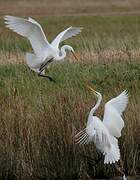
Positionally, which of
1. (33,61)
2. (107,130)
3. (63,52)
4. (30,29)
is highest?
(30,29)

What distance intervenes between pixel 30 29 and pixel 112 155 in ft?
9.64

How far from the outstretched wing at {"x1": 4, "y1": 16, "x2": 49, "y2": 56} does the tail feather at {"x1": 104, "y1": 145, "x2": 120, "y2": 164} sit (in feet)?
8.52

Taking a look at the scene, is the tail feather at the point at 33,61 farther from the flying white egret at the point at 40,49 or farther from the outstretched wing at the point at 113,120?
the outstretched wing at the point at 113,120


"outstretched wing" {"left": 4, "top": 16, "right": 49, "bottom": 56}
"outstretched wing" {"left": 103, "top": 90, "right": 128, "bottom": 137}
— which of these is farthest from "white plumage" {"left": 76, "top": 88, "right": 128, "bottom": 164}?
"outstretched wing" {"left": 4, "top": 16, "right": 49, "bottom": 56}

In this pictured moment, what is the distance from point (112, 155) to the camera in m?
6.21

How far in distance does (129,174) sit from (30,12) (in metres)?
32.0

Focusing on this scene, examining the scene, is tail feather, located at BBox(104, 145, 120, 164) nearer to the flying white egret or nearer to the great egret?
the great egret

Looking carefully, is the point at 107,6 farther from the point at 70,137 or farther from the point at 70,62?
the point at 70,137

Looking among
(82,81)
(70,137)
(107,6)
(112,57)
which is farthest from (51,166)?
(107,6)

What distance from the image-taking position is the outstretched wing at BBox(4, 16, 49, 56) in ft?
27.2

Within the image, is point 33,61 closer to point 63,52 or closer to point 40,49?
point 40,49

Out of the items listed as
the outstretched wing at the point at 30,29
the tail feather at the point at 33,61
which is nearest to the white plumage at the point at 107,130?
the outstretched wing at the point at 30,29

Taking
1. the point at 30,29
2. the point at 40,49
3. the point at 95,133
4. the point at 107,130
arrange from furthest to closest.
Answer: the point at 40,49, the point at 30,29, the point at 107,130, the point at 95,133

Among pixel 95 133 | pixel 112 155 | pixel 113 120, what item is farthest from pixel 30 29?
pixel 112 155
